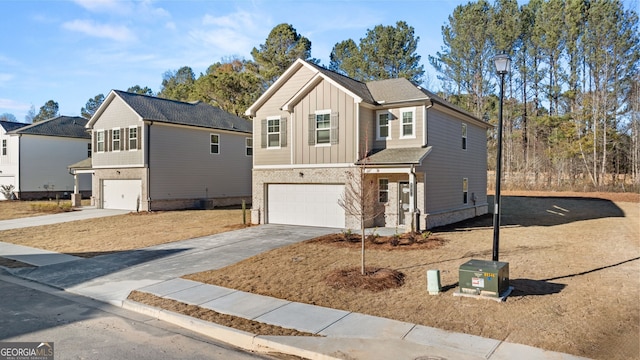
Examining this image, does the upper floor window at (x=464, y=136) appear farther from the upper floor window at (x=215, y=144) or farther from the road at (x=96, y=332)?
the road at (x=96, y=332)

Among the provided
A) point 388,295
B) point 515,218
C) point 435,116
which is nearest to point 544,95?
point 515,218

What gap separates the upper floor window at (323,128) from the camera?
18.2 m

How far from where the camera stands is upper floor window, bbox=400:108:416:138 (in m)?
17.7

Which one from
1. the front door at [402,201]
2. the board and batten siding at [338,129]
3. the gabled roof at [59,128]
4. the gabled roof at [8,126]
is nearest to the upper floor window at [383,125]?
the board and batten siding at [338,129]

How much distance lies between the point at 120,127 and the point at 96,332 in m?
23.3

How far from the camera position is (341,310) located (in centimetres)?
767

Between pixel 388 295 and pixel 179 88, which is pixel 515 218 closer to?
pixel 388 295

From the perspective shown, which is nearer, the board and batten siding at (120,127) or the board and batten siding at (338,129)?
the board and batten siding at (338,129)

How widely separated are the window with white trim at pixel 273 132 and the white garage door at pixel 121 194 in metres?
11.0

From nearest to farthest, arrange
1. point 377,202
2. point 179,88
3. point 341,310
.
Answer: point 341,310, point 377,202, point 179,88

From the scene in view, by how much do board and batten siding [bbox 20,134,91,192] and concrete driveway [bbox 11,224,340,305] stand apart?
28.1 metres

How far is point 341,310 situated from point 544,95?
4104 centimetres

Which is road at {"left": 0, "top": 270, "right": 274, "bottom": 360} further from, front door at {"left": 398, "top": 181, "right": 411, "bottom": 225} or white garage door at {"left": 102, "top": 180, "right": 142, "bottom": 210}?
white garage door at {"left": 102, "top": 180, "right": 142, "bottom": 210}

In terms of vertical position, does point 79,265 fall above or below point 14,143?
below
